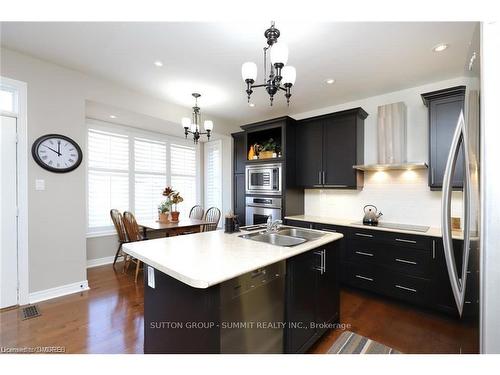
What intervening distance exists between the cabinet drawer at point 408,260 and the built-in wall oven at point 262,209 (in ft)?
5.26

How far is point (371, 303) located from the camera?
2717mm

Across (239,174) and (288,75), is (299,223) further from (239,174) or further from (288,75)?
(288,75)

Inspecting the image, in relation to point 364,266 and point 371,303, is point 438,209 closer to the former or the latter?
point 364,266

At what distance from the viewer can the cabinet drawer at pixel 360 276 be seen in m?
2.79

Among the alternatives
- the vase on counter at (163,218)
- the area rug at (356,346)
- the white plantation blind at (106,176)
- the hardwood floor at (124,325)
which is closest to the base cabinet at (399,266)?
the hardwood floor at (124,325)

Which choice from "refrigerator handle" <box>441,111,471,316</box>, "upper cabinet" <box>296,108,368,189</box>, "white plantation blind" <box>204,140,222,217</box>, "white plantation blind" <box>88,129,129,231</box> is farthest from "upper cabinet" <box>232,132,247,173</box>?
"refrigerator handle" <box>441,111,471,316</box>

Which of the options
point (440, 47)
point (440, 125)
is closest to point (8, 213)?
point (440, 47)

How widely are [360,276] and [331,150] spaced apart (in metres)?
1.79

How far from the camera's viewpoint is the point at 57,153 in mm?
2693

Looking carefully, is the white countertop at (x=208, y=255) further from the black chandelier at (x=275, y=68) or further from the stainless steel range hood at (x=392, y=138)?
the stainless steel range hood at (x=392, y=138)

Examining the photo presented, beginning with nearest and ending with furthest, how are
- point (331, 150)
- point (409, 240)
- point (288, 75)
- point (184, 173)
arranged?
point (288, 75) → point (409, 240) → point (331, 150) → point (184, 173)

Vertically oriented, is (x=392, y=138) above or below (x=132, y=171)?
above

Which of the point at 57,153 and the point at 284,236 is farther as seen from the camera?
the point at 57,153
